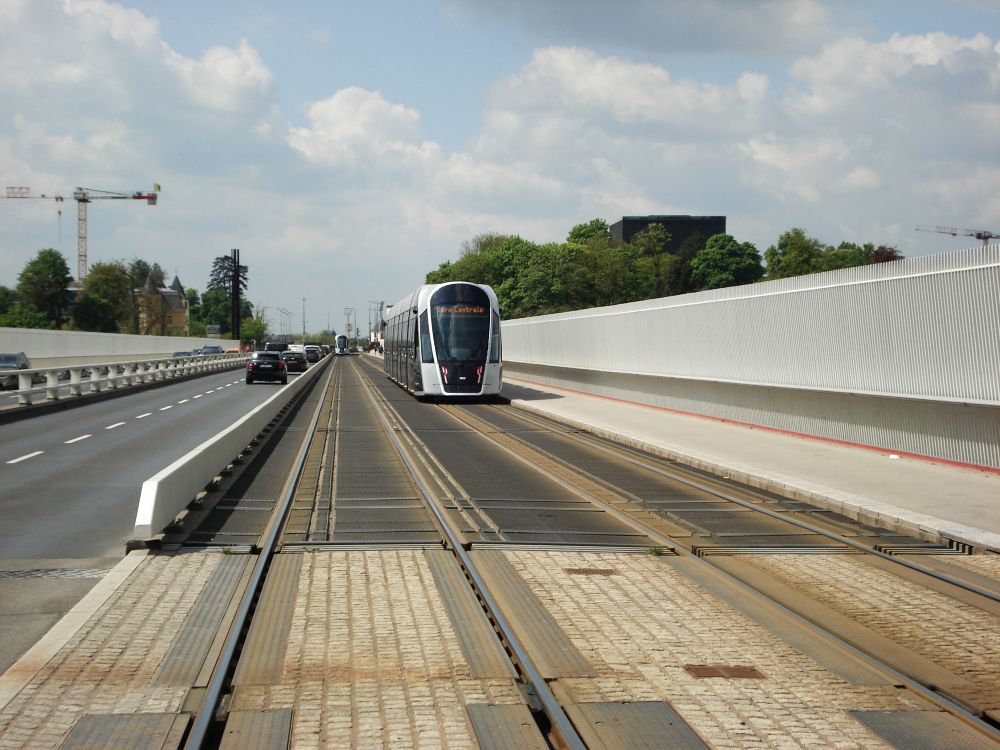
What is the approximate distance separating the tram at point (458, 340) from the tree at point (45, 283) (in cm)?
11414

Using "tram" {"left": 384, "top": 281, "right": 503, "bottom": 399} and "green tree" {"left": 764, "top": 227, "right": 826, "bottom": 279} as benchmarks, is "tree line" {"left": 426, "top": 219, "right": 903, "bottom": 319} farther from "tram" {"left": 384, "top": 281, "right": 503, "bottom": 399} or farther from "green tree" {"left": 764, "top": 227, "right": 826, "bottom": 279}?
"tram" {"left": 384, "top": 281, "right": 503, "bottom": 399}

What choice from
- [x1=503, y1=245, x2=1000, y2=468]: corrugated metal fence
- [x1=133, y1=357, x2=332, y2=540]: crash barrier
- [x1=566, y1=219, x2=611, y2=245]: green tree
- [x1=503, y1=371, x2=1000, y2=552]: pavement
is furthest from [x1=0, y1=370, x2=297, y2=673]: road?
[x1=566, y1=219, x2=611, y2=245]: green tree

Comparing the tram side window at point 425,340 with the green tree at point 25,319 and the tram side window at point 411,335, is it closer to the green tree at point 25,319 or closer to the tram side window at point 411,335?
the tram side window at point 411,335

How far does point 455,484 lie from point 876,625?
8446 millimetres

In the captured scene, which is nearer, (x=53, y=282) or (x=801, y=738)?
(x=801, y=738)

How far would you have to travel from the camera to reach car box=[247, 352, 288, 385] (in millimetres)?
53188

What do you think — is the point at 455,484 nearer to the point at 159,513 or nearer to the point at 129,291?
the point at 159,513

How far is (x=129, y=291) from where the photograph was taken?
15500 centimetres

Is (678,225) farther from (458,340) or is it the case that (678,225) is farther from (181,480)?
(181,480)

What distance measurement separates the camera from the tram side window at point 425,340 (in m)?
36.4

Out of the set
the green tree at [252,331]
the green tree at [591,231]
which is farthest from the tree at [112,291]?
the green tree at [591,231]

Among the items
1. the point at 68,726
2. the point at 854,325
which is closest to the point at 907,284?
the point at 854,325

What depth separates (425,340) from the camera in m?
36.7

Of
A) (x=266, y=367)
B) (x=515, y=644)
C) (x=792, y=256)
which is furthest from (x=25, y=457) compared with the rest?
(x=792, y=256)
